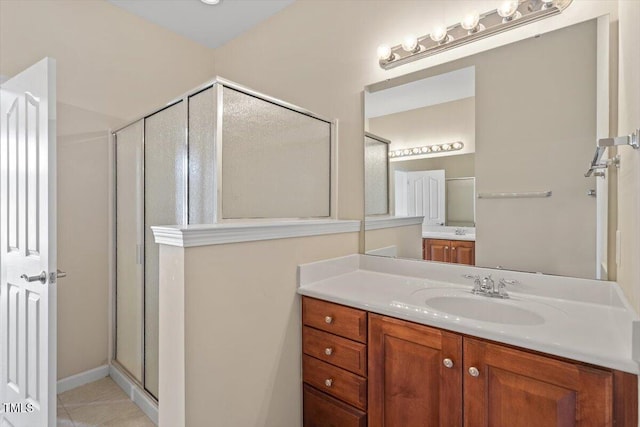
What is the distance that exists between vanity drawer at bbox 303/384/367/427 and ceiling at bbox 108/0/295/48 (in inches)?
101

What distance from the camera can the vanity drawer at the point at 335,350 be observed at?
1383 mm

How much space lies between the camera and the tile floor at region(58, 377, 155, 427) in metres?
1.86

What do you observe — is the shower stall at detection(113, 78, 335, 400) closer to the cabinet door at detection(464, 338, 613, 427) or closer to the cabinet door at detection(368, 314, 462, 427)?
the cabinet door at detection(368, 314, 462, 427)

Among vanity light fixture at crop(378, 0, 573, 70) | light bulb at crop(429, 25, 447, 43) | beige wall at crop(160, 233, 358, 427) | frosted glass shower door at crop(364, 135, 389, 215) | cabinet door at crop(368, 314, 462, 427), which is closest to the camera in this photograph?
cabinet door at crop(368, 314, 462, 427)

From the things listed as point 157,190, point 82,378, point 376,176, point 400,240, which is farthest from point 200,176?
point 82,378

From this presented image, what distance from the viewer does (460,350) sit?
1105mm

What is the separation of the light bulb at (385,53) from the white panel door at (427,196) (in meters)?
0.66

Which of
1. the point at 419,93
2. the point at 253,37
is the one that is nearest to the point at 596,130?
the point at 419,93

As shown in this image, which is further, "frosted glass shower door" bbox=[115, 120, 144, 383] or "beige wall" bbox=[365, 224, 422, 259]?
"frosted glass shower door" bbox=[115, 120, 144, 383]

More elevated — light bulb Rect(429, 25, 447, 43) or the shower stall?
light bulb Rect(429, 25, 447, 43)

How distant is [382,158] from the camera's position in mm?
1953

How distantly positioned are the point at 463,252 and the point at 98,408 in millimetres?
2382

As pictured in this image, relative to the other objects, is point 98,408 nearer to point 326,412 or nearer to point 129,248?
point 129,248

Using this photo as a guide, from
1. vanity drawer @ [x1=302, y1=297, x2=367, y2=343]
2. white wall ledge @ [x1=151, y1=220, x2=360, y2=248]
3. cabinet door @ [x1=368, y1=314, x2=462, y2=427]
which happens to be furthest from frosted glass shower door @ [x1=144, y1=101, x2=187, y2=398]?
cabinet door @ [x1=368, y1=314, x2=462, y2=427]
